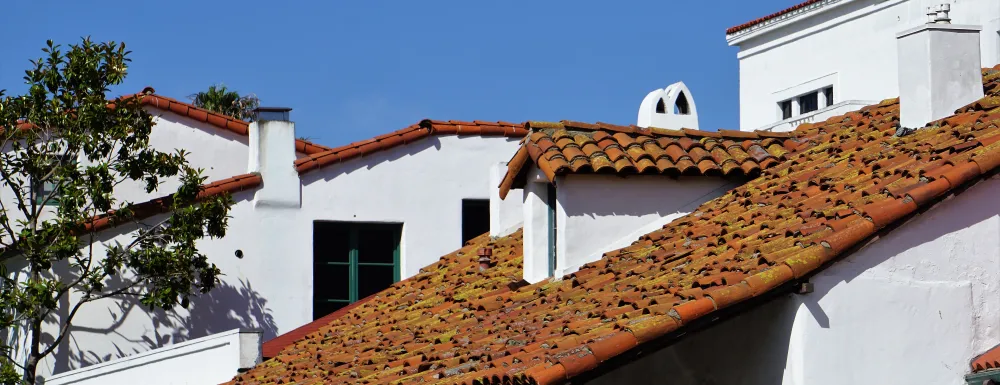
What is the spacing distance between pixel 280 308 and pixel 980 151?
12.3 metres

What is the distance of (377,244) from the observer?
2269 cm

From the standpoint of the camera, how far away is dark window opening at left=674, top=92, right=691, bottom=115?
55.9 feet

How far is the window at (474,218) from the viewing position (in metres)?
23.1

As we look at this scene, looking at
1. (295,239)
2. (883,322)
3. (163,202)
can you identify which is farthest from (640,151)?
(163,202)

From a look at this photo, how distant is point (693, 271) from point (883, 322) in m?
1.52

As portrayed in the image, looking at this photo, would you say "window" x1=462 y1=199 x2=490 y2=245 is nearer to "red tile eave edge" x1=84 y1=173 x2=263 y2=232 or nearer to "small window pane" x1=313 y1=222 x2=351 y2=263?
"small window pane" x1=313 y1=222 x2=351 y2=263

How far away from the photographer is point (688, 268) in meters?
12.0

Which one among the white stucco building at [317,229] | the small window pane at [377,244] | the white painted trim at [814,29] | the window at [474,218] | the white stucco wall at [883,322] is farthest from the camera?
the white painted trim at [814,29]

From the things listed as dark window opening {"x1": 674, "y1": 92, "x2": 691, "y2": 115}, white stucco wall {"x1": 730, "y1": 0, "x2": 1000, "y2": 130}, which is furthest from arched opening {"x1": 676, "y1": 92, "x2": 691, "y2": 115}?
white stucco wall {"x1": 730, "y1": 0, "x2": 1000, "y2": 130}

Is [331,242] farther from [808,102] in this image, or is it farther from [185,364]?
[808,102]

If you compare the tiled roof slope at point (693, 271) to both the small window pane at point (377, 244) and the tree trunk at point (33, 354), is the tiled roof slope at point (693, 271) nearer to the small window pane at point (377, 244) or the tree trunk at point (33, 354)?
the tree trunk at point (33, 354)

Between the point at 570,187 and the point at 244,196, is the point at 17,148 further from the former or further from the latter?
the point at 570,187

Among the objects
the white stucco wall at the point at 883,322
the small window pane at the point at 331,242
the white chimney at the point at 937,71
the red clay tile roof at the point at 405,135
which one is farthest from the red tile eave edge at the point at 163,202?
the white stucco wall at the point at 883,322

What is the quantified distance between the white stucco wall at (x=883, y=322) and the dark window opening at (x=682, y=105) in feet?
18.9
